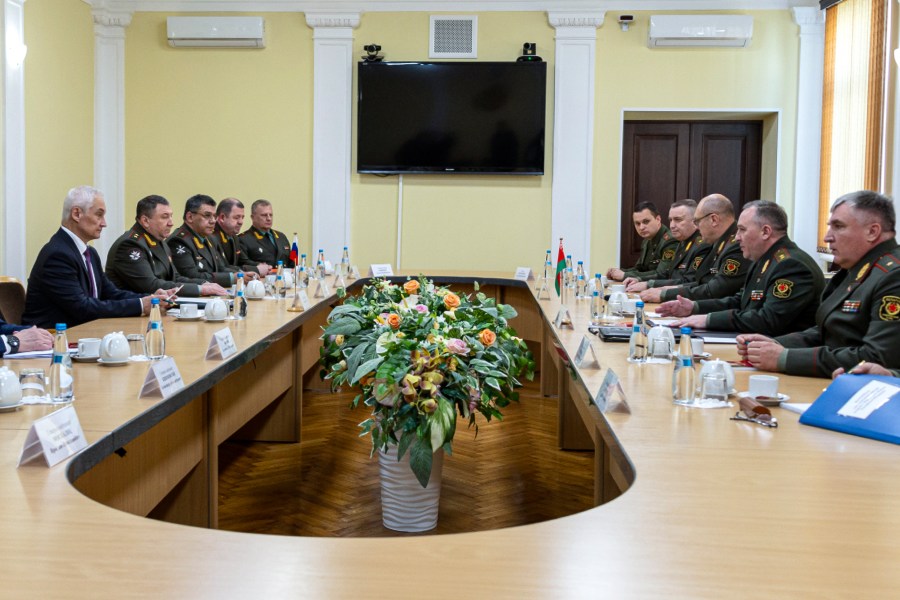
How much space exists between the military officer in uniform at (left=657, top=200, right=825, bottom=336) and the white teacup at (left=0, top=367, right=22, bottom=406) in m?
2.67

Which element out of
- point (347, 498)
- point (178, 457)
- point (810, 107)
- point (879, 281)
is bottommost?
point (347, 498)

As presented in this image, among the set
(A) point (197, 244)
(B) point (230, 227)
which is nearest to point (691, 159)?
(B) point (230, 227)

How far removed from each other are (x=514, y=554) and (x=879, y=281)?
204 centimetres

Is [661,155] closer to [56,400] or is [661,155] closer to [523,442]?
[523,442]

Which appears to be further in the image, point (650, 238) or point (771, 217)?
point (650, 238)

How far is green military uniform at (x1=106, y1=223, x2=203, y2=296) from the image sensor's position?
5.13m

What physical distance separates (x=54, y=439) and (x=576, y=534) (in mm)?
1040

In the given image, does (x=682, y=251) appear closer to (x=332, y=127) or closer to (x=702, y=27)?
(x=702, y=27)

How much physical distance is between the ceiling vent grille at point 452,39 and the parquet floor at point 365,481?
420cm

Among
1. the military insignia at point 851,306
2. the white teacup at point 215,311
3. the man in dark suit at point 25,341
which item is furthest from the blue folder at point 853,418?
the white teacup at point 215,311

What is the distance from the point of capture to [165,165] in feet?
28.9

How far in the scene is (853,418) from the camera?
2.17 meters

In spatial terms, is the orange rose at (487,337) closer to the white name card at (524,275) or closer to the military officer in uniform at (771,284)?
the military officer in uniform at (771,284)

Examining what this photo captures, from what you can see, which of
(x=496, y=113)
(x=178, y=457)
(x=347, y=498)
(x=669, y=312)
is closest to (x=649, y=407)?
Answer: (x=178, y=457)
